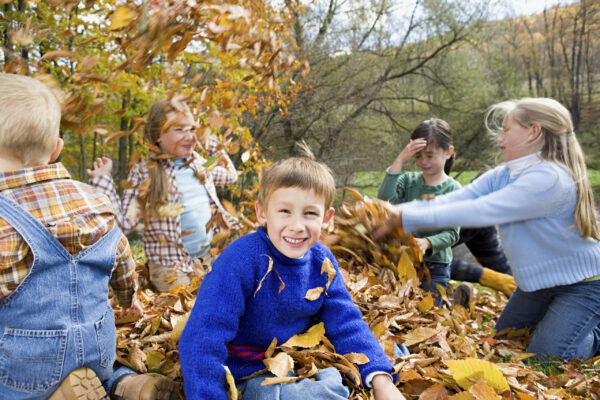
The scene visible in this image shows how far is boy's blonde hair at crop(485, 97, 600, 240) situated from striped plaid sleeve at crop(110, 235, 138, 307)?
2.65 m

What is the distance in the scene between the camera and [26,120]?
5.23 ft

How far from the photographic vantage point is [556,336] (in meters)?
2.89

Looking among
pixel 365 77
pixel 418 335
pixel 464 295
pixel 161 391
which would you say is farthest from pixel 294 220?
pixel 365 77

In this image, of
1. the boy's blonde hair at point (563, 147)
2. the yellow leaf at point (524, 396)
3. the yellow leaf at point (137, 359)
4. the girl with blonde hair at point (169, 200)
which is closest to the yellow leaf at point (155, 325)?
the yellow leaf at point (137, 359)

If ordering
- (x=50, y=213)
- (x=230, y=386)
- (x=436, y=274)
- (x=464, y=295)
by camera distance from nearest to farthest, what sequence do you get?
(x=230, y=386) < (x=50, y=213) < (x=436, y=274) < (x=464, y=295)

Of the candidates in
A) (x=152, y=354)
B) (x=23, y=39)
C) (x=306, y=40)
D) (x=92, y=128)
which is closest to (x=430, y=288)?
(x=152, y=354)

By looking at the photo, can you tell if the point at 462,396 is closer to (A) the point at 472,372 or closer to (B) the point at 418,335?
(A) the point at 472,372

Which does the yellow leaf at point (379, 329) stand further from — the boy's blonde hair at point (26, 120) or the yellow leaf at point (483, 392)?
the boy's blonde hair at point (26, 120)

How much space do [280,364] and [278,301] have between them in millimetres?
236

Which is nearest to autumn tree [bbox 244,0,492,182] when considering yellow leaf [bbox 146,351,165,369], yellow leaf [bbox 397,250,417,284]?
yellow leaf [bbox 397,250,417,284]

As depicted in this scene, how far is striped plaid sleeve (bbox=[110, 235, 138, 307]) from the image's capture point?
1.98 metres

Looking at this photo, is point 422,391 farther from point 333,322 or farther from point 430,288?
point 430,288

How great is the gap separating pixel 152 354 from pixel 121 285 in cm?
36

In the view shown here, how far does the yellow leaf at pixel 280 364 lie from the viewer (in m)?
1.62
